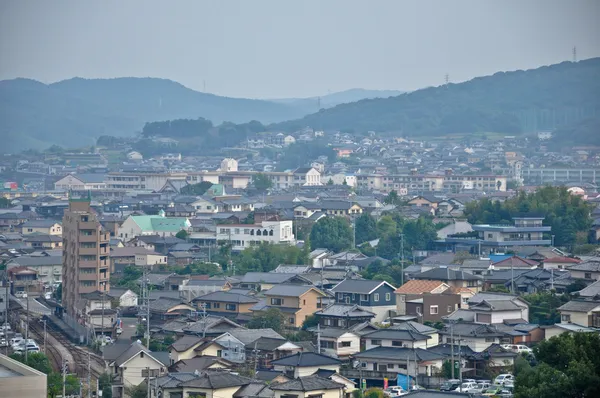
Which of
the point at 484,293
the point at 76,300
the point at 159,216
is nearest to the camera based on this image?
the point at 484,293

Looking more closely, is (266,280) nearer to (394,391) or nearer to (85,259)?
(85,259)

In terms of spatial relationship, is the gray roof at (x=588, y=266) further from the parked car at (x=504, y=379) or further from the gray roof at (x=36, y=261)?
the gray roof at (x=36, y=261)

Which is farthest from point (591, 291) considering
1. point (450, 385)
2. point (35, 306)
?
point (35, 306)

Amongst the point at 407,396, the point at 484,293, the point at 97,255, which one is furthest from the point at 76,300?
the point at 407,396

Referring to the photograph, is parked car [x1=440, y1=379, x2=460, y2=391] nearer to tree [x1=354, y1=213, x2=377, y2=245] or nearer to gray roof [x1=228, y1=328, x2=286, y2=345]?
gray roof [x1=228, y1=328, x2=286, y2=345]

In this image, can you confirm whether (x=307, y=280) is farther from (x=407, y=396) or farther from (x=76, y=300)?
(x=407, y=396)

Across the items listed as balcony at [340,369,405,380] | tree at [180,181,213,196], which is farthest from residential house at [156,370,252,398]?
tree at [180,181,213,196]
